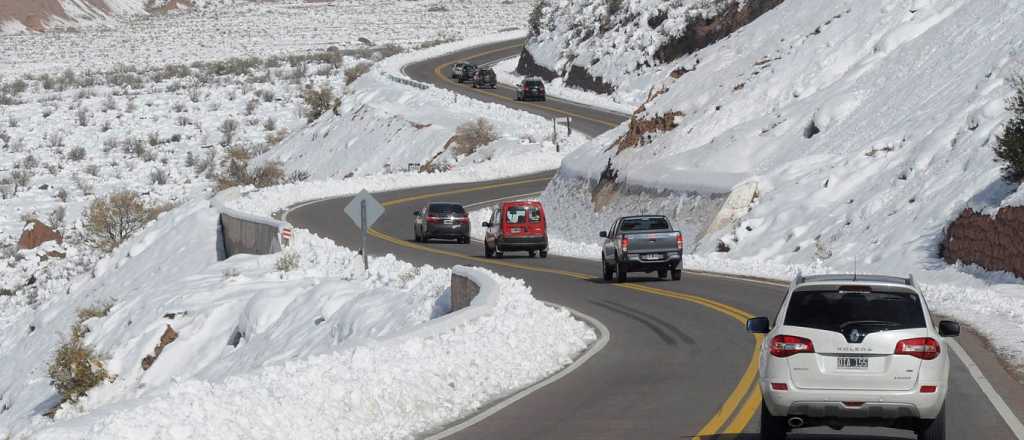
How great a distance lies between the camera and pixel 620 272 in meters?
31.7

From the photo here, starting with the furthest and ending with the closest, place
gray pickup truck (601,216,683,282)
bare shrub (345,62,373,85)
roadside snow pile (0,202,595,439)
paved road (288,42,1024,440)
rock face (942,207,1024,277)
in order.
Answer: bare shrub (345,62,373,85), gray pickup truck (601,216,683,282), rock face (942,207,1024,277), paved road (288,42,1024,440), roadside snow pile (0,202,595,439)

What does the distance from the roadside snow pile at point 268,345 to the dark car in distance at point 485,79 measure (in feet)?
166

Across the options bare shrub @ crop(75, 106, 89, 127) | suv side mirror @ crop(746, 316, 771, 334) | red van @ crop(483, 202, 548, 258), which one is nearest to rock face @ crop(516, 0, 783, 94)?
bare shrub @ crop(75, 106, 89, 127)

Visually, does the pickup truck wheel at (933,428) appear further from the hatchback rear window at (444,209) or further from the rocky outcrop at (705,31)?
the rocky outcrop at (705,31)

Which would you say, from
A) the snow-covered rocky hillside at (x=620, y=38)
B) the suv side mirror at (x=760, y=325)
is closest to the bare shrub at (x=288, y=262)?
the suv side mirror at (x=760, y=325)

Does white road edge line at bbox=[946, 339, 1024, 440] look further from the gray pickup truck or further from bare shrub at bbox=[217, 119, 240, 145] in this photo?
bare shrub at bbox=[217, 119, 240, 145]

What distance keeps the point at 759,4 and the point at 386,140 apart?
25.9 meters

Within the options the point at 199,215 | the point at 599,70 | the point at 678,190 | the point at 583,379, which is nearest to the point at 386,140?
the point at 599,70

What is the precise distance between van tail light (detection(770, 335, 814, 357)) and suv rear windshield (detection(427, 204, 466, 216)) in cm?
3573

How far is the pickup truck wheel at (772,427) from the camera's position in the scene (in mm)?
11727

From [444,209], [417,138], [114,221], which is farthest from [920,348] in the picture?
[417,138]

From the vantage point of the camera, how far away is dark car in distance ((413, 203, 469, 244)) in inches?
1842

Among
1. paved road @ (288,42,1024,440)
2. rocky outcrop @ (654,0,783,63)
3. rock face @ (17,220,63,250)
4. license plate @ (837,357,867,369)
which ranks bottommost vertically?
rock face @ (17,220,63,250)

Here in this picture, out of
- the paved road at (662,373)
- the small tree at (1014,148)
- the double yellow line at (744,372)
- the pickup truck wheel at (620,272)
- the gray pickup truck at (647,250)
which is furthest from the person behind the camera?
the small tree at (1014,148)
